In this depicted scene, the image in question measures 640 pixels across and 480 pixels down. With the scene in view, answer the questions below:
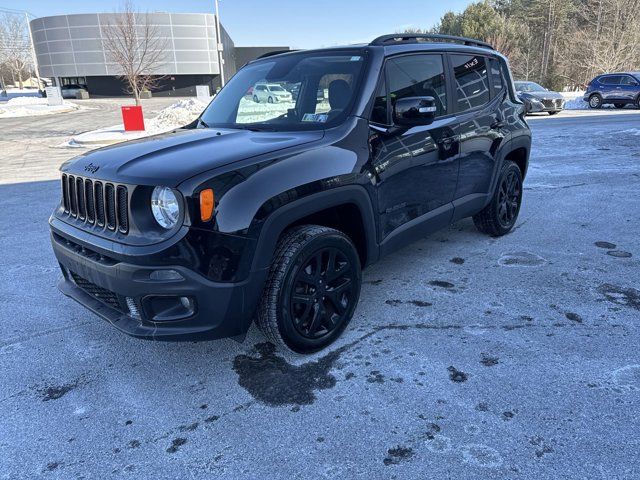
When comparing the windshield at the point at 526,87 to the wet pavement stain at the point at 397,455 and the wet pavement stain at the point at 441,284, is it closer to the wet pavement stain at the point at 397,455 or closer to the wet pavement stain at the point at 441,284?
the wet pavement stain at the point at 441,284

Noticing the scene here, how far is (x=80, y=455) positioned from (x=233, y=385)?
2.72 ft

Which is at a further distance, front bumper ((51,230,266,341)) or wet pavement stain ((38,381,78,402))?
wet pavement stain ((38,381,78,402))

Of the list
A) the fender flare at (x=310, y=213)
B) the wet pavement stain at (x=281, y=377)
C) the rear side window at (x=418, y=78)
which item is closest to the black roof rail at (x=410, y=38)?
the rear side window at (x=418, y=78)

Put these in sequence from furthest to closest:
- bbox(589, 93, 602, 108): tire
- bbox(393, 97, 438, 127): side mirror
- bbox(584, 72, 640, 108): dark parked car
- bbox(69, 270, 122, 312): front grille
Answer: bbox(589, 93, 602, 108): tire, bbox(584, 72, 640, 108): dark parked car, bbox(393, 97, 438, 127): side mirror, bbox(69, 270, 122, 312): front grille

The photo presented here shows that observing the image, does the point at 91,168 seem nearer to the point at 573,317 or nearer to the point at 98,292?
the point at 98,292

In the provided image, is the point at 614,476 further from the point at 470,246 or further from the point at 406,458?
the point at 470,246

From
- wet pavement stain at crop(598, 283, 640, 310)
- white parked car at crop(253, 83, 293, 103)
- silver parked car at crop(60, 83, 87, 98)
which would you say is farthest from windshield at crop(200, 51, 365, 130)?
silver parked car at crop(60, 83, 87, 98)

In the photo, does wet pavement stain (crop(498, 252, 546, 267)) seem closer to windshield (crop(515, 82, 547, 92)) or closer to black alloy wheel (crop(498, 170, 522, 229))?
black alloy wheel (crop(498, 170, 522, 229))

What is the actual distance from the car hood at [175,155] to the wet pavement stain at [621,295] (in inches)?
101

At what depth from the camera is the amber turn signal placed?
2379 millimetres

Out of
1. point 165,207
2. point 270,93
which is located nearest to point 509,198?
point 270,93

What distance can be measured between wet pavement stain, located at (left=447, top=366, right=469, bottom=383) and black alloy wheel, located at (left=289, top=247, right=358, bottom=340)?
746mm

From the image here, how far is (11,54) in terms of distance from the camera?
267ft

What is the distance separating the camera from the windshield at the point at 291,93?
3.30 m
